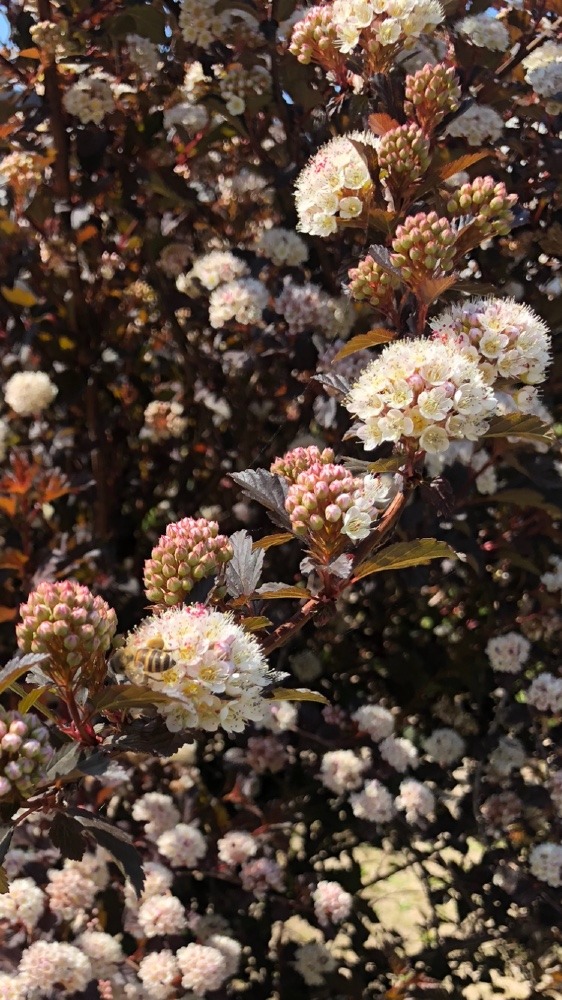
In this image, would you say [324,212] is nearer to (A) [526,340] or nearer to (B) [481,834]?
(A) [526,340]

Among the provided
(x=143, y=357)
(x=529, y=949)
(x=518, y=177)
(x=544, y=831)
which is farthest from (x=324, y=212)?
(x=529, y=949)

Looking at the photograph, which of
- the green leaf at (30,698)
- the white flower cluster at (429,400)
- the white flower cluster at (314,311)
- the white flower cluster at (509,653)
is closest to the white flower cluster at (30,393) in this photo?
the white flower cluster at (314,311)

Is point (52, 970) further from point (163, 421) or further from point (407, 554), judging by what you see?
point (163, 421)

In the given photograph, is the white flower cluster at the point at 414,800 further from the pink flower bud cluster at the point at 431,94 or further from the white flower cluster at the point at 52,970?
the pink flower bud cluster at the point at 431,94

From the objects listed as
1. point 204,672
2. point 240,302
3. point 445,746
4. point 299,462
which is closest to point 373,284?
point 299,462

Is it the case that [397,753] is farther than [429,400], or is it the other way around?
[397,753]

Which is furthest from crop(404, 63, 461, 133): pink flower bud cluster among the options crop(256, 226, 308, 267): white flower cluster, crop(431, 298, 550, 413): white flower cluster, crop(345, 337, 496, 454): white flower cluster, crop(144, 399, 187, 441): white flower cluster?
crop(144, 399, 187, 441): white flower cluster
